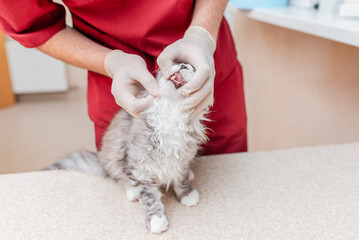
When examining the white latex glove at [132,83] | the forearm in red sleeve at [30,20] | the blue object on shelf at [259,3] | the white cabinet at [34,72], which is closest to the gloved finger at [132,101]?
the white latex glove at [132,83]

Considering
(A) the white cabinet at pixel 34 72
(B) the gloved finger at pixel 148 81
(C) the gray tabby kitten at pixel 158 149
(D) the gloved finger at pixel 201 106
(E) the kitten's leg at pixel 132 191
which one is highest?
(B) the gloved finger at pixel 148 81

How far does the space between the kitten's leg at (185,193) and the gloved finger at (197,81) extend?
0.76ft

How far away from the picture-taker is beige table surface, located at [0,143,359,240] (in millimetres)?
659

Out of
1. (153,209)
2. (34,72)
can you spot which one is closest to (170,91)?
(153,209)

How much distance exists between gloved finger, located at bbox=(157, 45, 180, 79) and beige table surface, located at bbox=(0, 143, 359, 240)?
315 millimetres

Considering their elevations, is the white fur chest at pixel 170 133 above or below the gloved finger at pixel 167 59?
below

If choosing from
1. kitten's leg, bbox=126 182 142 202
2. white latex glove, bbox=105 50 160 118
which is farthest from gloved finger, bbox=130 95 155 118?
kitten's leg, bbox=126 182 142 202

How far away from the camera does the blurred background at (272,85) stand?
1.24 metres

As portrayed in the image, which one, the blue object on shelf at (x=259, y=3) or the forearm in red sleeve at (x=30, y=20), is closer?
the forearm in red sleeve at (x=30, y=20)

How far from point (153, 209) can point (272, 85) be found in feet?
4.29

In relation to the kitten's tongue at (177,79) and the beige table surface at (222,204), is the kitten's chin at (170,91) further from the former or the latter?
the beige table surface at (222,204)

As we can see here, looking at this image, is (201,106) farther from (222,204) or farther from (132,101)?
(222,204)

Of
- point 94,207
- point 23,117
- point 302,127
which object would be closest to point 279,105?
point 302,127

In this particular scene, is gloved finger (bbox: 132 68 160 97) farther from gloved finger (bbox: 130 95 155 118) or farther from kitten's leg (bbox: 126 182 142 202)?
kitten's leg (bbox: 126 182 142 202)
